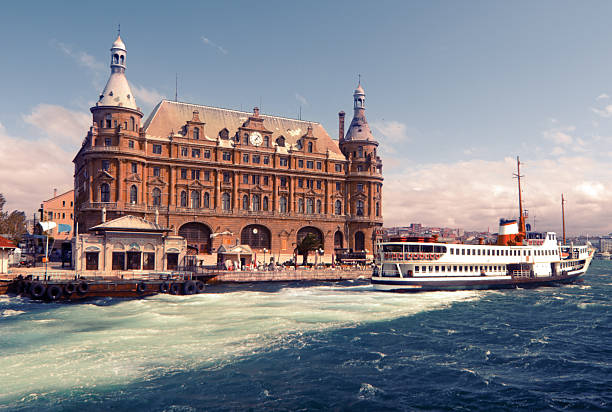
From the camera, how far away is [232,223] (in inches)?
4107

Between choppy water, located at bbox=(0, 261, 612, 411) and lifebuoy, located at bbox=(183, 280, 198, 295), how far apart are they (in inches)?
381

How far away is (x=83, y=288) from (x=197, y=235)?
40.9 m

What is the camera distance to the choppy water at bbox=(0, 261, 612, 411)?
83.9 ft

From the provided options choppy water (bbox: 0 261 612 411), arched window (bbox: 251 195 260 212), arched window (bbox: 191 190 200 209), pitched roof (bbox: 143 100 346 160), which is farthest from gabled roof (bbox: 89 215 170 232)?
arched window (bbox: 251 195 260 212)

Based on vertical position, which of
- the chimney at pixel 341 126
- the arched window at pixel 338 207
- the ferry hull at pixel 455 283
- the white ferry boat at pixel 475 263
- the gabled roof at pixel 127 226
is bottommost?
the ferry hull at pixel 455 283

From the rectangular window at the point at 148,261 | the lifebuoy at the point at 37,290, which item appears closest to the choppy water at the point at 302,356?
the lifebuoy at the point at 37,290

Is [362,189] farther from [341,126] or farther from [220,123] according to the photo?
[220,123]

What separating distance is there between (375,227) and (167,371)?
9270cm

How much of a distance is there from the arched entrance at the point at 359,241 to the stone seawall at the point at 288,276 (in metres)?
22.6

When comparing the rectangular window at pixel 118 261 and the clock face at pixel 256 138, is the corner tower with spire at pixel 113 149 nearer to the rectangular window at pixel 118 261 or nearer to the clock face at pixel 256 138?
the rectangular window at pixel 118 261

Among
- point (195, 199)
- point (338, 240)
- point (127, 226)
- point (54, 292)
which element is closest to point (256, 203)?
point (195, 199)

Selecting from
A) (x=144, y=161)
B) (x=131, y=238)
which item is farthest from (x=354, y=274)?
(x=144, y=161)

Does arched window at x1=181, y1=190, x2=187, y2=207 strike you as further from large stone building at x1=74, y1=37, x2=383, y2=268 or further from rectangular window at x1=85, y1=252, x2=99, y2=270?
rectangular window at x1=85, y1=252, x2=99, y2=270

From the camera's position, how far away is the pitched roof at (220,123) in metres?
104
